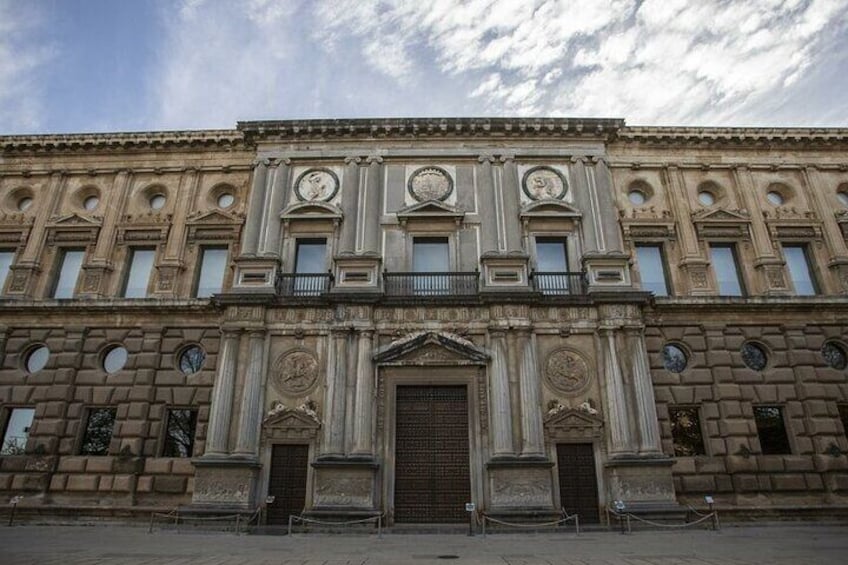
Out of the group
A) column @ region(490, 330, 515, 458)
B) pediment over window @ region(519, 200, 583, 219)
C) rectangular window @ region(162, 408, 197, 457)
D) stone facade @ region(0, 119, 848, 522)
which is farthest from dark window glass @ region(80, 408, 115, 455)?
pediment over window @ region(519, 200, 583, 219)

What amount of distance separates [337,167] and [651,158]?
43.9ft

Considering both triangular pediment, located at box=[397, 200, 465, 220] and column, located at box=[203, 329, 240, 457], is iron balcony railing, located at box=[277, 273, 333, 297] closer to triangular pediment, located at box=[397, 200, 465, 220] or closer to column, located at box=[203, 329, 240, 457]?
column, located at box=[203, 329, 240, 457]

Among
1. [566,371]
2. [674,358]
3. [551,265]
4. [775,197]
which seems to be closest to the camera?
[566,371]

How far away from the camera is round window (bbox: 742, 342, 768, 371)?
730 inches

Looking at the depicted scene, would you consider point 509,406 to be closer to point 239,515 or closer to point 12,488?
point 239,515

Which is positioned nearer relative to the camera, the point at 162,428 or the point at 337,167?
the point at 162,428

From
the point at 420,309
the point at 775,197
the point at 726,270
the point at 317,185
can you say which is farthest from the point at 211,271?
the point at 775,197

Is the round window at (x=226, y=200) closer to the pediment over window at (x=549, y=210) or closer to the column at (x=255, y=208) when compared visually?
the column at (x=255, y=208)

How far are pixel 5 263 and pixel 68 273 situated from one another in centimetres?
290

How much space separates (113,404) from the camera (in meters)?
18.2

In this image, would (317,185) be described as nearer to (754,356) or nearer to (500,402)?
(500,402)

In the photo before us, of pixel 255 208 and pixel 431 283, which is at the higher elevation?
pixel 255 208

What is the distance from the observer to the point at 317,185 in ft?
69.1

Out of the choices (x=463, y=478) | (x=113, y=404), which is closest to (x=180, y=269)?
(x=113, y=404)
